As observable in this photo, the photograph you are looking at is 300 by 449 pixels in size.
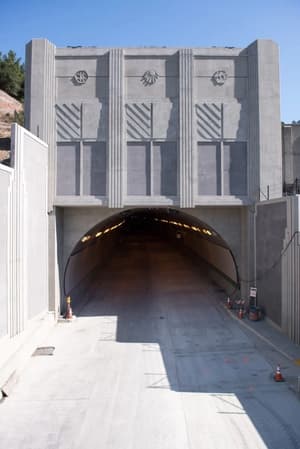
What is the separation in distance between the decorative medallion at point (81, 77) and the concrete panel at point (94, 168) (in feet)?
11.1

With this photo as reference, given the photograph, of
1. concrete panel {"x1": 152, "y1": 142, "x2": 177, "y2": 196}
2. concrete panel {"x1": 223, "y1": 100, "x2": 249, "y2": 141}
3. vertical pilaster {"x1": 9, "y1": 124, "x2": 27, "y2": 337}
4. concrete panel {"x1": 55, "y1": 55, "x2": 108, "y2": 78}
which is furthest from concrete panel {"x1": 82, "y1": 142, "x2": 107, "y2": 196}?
concrete panel {"x1": 223, "y1": 100, "x2": 249, "y2": 141}

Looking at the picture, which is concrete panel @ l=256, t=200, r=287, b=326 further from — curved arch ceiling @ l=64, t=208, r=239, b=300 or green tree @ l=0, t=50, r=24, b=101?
green tree @ l=0, t=50, r=24, b=101

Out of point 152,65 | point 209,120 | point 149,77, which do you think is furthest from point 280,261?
point 152,65

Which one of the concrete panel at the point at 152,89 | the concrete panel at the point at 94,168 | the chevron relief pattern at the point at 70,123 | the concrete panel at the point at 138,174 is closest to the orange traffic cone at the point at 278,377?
the concrete panel at the point at 138,174

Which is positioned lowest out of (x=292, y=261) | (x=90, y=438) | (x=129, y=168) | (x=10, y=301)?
(x=90, y=438)

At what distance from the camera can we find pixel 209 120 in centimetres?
1945

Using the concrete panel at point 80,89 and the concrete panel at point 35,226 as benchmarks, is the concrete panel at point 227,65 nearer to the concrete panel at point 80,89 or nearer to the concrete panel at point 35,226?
the concrete panel at point 80,89

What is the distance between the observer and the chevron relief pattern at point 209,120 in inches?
766

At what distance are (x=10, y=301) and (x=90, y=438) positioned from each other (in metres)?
6.48

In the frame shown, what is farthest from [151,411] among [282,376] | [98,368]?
[282,376]

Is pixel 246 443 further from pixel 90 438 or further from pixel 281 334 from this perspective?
pixel 281 334

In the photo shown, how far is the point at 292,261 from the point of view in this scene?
15500 mm

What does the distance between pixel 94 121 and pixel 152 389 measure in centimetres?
1360

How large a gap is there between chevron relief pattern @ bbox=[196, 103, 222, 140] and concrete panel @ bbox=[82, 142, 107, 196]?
17.2 ft
